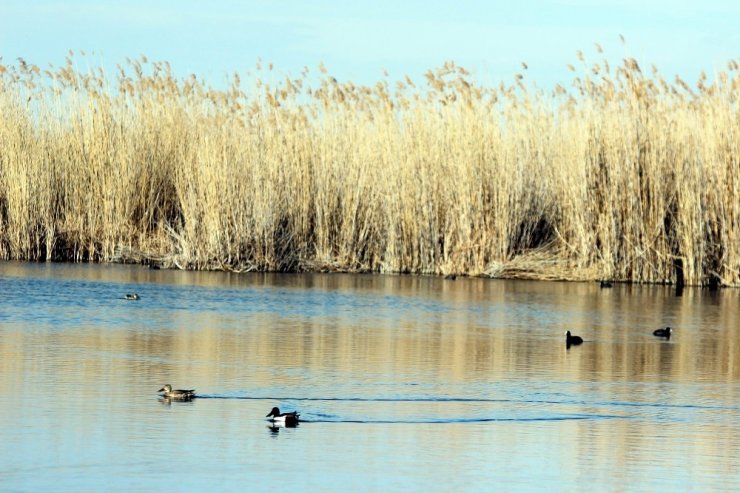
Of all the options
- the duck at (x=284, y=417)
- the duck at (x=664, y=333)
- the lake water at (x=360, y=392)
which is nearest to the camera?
the lake water at (x=360, y=392)

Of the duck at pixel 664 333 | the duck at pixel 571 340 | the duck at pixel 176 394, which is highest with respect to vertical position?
the duck at pixel 664 333

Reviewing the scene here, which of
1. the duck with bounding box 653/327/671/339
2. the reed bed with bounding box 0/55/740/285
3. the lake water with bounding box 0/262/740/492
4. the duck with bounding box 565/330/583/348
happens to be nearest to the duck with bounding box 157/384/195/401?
the lake water with bounding box 0/262/740/492

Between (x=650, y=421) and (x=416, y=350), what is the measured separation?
11.6 ft

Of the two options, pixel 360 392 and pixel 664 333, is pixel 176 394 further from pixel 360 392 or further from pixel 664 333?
pixel 664 333

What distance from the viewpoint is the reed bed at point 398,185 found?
1948 cm

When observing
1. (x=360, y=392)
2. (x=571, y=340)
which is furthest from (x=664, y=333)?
(x=360, y=392)

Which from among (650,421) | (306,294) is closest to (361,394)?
(650,421)

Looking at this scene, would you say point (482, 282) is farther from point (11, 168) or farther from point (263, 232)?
point (11, 168)

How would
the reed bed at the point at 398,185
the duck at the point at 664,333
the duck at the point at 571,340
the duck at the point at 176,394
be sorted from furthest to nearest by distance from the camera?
1. the reed bed at the point at 398,185
2. the duck at the point at 664,333
3. the duck at the point at 571,340
4. the duck at the point at 176,394

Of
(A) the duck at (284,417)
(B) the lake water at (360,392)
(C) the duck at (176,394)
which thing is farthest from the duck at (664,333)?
(A) the duck at (284,417)

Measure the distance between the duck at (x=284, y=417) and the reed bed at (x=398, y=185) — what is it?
1220 cm

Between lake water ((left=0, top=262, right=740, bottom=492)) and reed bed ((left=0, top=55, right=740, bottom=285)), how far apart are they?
340 cm

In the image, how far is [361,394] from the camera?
29.1ft

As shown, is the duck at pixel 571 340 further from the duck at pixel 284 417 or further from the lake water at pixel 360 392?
the duck at pixel 284 417
